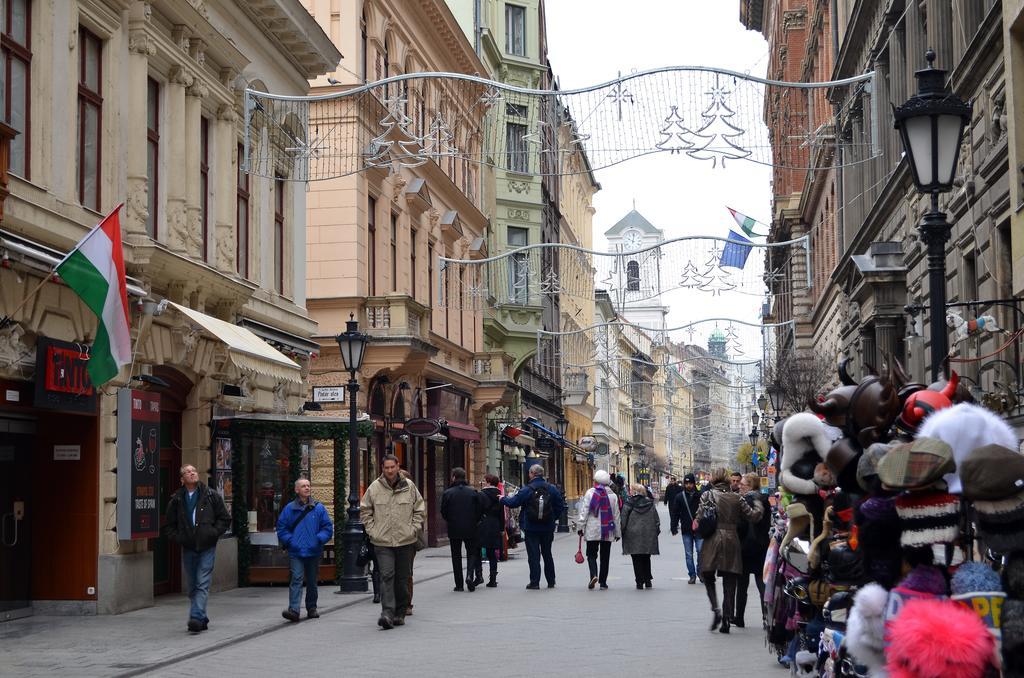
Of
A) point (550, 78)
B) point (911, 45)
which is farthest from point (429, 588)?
point (550, 78)

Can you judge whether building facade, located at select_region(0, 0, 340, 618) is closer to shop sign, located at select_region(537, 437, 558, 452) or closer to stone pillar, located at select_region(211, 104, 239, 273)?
stone pillar, located at select_region(211, 104, 239, 273)

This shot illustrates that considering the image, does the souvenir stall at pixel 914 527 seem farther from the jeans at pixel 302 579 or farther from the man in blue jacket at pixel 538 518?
the man in blue jacket at pixel 538 518

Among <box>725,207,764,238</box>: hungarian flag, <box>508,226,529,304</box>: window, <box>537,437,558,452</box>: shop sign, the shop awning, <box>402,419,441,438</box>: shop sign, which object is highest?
<box>725,207,764,238</box>: hungarian flag

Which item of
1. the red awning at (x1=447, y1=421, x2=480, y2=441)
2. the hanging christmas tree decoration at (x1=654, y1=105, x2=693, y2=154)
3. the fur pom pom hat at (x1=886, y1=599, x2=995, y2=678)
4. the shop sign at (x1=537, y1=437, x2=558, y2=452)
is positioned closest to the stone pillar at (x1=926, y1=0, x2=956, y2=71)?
the hanging christmas tree decoration at (x1=654, y1=105, x2=693, y2=154)

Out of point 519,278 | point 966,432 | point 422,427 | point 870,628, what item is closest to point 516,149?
point 870,628

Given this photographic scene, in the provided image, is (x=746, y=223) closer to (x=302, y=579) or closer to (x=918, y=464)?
(x=302, y=579)

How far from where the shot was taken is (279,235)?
84.9ft

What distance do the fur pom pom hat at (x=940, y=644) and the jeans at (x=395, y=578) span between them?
34.4 feet

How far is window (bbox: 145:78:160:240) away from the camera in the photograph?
64.5 feet

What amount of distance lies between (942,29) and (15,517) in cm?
1495

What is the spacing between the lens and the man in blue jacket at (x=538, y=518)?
21.7m

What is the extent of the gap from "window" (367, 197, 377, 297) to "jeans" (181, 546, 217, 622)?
17016mm

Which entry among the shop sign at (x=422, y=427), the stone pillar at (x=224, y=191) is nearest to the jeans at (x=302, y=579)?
the stone pillar at (x=224, y=191)

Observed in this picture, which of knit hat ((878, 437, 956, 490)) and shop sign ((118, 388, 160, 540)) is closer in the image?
knit hat ((878, 437, 956, 490))
